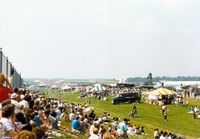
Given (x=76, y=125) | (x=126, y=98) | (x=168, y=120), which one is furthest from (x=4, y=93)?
(x=126, y=98)

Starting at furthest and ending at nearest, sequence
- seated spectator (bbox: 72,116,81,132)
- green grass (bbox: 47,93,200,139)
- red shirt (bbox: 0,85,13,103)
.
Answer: green grass (bbox: 47,93,200,139), seated spectator (bbox: 72,116,81,132), red shirt (bbox: 0,85,13,103)

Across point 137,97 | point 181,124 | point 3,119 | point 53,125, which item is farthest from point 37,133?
point 137,97

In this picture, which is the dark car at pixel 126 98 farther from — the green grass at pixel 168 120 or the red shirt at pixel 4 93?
the red shirt at pixel 4 93

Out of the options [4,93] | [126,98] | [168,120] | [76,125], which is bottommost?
[168,120]

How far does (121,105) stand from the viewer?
62062 mm

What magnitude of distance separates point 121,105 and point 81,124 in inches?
1528

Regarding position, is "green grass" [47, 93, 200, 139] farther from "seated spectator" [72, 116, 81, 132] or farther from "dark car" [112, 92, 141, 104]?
"seated spectator" [72, 116, 81, 132]

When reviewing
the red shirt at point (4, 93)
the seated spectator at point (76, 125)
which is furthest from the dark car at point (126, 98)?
the red shirt at point (4, 93)

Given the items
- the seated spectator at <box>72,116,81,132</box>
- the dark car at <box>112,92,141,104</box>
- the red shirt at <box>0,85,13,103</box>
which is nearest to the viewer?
the red shirt at <box>0,85,13,103</box>

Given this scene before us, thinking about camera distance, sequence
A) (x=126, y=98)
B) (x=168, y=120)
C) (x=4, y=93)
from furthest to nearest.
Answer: (x=126, y=98) < (x=168, y=120) < (x=4, y=93)

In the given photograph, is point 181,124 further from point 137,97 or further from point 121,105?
point 137,97

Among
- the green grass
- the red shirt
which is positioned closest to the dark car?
the green grass

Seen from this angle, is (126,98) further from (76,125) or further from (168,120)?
(76,125)

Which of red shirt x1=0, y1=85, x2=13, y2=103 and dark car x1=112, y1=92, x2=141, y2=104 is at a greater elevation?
red shirt x1=0, y1=85, x2=13, y2=103
